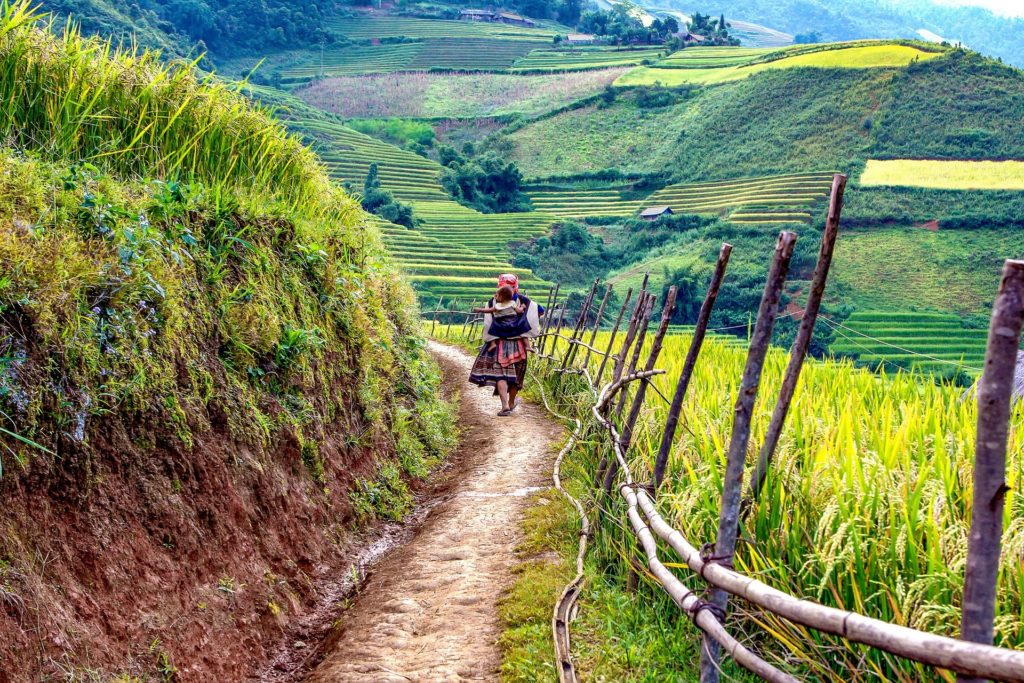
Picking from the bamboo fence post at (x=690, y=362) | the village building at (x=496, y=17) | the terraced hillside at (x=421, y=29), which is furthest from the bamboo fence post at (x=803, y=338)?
the village building at (x=496, y=17)

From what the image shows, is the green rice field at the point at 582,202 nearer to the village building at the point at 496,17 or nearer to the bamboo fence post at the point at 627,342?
the village building at the point at 496,17

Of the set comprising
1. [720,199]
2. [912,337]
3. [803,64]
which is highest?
[803,64]

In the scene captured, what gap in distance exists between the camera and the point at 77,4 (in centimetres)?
5738

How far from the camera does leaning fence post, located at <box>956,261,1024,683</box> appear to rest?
5.41 ft

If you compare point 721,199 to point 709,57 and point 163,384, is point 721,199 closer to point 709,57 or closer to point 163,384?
point 709,57

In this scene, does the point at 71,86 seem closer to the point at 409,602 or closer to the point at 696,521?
the point at 409,602

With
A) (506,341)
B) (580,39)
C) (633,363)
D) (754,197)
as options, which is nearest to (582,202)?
(754,197)

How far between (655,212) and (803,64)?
27.5 m

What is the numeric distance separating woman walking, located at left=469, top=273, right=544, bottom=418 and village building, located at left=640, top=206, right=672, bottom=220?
174ft

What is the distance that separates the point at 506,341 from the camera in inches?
325

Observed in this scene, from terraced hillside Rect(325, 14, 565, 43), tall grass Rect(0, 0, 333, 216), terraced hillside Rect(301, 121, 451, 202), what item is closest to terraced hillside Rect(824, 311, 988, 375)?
terraced hillside Rect(301, 121, 451, 202)

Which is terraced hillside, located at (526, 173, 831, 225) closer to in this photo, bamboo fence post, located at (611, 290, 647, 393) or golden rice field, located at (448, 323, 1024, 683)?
bamboo fence post, located at (611, 290, 647, 393)

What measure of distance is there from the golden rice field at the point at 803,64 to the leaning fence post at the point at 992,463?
77.9m

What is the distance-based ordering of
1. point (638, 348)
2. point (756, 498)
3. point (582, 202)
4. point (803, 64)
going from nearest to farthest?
point (756, 498), point (638, 348), point (582, 202), point (803, 64)
